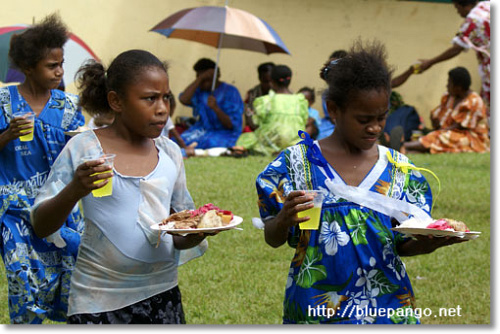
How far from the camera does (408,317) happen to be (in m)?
3.20

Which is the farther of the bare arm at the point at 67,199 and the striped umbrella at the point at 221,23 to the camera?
the striped umbrella at the point at 221,23

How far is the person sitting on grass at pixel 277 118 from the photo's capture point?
39.2ft

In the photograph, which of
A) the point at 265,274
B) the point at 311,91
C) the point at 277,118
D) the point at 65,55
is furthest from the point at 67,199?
the point at 311,91

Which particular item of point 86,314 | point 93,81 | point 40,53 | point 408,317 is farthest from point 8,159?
point 408,317

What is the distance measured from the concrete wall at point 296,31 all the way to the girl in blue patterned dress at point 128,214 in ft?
30.4

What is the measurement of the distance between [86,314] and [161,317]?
33 centimetres

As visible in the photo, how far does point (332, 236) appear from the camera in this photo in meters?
3.16

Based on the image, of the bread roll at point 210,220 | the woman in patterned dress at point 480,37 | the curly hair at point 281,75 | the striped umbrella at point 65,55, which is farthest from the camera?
the curly hair at point 281,75

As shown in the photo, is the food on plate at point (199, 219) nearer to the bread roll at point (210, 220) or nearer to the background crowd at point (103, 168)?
the bread roll at point (210, 220)

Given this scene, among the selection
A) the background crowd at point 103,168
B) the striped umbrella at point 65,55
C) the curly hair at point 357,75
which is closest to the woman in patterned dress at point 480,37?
the background crowd at point 103,168

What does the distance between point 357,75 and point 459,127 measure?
34.4 ft

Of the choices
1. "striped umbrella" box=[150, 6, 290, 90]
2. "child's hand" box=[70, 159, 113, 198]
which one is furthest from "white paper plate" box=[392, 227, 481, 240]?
"striped umbrella" box=[150, 6, 290, 90]

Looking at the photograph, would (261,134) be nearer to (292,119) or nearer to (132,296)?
(292,119)

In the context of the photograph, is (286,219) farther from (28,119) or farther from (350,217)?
(28,119)
